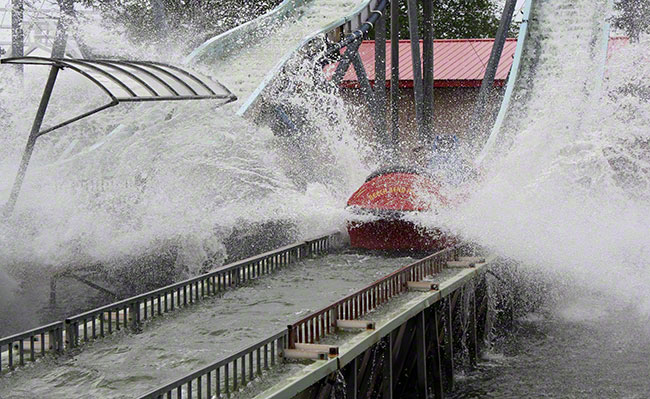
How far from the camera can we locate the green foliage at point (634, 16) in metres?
20.4

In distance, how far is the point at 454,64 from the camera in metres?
24.1

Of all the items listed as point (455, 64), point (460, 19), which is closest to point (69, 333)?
point (455, 64)

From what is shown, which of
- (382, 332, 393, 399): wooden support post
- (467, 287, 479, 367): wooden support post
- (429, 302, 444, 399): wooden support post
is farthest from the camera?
(467, 287, 479, 367): wooden support post

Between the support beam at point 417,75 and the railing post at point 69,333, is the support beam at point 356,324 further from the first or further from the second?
the support beam at point 417,75

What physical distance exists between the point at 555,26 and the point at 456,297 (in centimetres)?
881

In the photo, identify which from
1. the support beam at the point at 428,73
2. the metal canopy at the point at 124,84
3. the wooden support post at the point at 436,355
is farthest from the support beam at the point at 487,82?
the wooden support post at the point at 436,355

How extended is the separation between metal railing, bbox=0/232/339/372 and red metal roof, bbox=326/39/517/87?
42.6 feet

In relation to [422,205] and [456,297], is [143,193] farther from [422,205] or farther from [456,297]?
[456,297]

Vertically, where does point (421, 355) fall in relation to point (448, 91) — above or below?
below

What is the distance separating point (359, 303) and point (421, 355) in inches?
49.6

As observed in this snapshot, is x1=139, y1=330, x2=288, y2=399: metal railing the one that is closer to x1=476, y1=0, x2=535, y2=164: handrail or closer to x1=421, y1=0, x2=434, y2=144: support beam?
x1=421, y1=0, x2=434, y2=144: support beam

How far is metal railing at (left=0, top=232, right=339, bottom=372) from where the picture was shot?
255 inches

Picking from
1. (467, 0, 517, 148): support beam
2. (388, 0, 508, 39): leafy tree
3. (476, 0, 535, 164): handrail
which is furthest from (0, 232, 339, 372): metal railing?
(388, 0, 508, 39): leafy tree

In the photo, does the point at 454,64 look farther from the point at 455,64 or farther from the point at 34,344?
the point at 34,344
